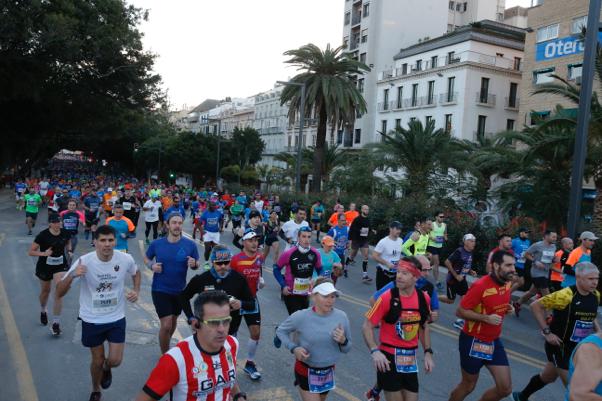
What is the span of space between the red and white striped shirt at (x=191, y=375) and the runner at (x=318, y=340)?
3.90ft

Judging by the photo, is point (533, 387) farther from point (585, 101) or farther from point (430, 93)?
point (430, 93)

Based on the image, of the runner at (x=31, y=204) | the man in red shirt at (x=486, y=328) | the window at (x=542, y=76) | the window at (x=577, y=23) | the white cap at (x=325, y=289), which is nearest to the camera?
the white cap at (x=325, y=289)

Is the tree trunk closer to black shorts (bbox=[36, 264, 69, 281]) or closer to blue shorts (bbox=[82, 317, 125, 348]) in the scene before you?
black shorts (bbox=[36, 264, 69, 281])

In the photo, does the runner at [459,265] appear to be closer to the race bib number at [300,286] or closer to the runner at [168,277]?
the race bib number at [300,286]

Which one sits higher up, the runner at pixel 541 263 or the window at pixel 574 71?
the window at pixel 574 71

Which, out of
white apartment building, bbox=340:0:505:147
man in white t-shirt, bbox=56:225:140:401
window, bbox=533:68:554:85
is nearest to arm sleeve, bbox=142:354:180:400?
man in white t-shirt, bbox=56:225:140:401

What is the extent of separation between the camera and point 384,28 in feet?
176

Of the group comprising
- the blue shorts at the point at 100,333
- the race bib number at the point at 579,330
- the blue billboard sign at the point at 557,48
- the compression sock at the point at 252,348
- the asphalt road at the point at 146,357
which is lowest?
the asphalt road at the point at 146,357

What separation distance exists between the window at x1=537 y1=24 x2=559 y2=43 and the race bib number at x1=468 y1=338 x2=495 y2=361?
32637mm

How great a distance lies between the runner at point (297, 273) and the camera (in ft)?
23.4

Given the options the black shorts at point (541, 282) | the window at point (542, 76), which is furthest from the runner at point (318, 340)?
the window at point (542, 76)

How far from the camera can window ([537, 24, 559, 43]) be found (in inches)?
1282

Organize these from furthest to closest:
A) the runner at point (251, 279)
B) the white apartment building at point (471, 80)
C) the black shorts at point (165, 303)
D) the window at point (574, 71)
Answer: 1. the white apartment building at point (471, 80)
2. the window at point (574, 71)
3. the black shorts at point (165, 303)
4. the runner at point (251, 279)

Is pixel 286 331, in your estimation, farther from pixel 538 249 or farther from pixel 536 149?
pixel 536 149
